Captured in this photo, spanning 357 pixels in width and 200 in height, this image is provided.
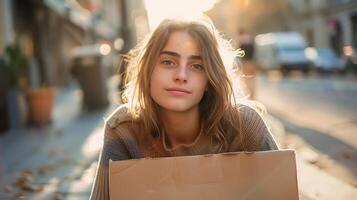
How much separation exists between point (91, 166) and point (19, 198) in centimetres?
124

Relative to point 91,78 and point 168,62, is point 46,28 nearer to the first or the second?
point 91,78

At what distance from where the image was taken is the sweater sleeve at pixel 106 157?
1.97 m

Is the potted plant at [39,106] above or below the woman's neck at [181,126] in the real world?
above

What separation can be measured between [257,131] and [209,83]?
277 millimetres

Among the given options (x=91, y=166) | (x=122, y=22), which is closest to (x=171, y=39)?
(x=91, y=166)

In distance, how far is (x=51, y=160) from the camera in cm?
588

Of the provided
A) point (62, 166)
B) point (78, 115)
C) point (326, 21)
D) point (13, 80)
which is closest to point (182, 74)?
point (62, 166)

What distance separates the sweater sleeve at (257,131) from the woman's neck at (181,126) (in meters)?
0.22

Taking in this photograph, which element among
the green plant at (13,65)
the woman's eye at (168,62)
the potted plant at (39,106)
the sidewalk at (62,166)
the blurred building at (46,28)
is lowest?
the sidewalk at (62,166)

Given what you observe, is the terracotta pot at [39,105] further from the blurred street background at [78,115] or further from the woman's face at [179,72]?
the woman's face at [179,72]

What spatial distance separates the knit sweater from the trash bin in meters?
9.88

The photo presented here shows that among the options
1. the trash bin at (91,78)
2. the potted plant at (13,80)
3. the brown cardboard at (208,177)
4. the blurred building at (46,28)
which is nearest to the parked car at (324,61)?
the blurred building at (46,28)

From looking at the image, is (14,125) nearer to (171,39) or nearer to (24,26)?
(171,39)

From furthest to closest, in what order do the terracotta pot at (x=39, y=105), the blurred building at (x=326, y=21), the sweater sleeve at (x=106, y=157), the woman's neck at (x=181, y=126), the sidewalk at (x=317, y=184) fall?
the blurred building at (x=326, y=21)
the terracotta pot at (x=39, y=105)
the sidewalk at (x=317, y=184)
the woman's neck at (x=181, y=126)
the sweater sleeve at (x=106, y=157)
